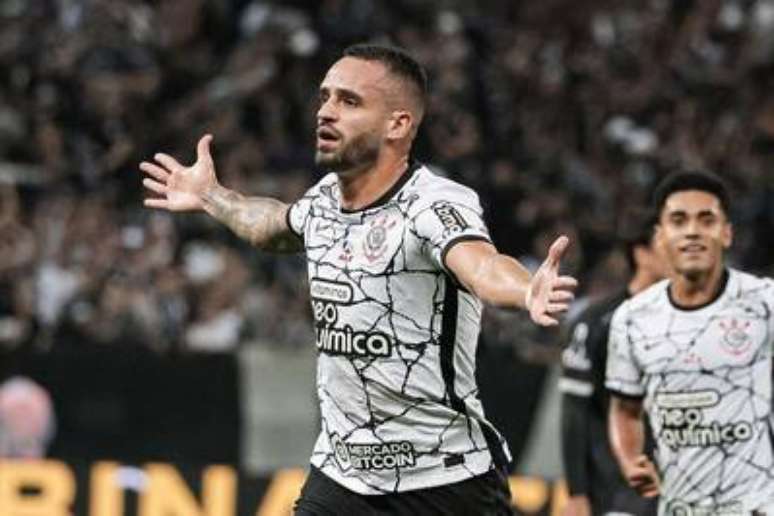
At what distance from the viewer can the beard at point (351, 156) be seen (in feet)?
22.6

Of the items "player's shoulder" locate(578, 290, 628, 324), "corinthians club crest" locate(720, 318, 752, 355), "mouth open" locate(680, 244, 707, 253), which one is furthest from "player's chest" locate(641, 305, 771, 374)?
"player's shoulder" locate(578, 290, 628, 324)

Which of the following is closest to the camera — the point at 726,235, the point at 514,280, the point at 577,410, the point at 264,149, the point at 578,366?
the point at 514,280

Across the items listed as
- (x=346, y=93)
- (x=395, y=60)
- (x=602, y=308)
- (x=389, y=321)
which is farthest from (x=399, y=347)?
(x=602, y=308)

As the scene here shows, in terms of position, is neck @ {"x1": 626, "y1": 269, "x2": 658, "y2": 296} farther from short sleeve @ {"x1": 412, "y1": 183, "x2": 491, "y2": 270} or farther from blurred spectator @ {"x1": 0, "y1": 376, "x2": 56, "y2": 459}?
blurred spectator @ {"x1": 0, "y1": 376, "x2": 56, "y2": 459}

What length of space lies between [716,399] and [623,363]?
54cm

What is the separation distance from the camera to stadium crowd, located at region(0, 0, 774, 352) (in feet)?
49.3

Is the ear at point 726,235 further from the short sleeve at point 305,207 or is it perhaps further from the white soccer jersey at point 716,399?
the short sleeve at point 305,207

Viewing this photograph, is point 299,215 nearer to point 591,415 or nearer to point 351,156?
point 351,156

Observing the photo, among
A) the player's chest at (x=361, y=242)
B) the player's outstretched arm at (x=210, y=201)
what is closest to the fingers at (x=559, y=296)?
the player's chest at (x=361, y=242)

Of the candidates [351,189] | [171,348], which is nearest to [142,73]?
[171,348]

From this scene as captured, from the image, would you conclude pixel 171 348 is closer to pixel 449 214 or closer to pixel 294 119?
pixel 294 119

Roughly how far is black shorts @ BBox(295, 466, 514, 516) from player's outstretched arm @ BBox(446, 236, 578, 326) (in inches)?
31.0

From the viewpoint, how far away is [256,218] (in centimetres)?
763

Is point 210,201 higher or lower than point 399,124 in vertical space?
lower
